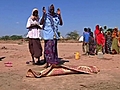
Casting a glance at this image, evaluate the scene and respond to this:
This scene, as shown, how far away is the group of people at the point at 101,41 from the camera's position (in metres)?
14.9

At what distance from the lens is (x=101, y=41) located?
15445 mm

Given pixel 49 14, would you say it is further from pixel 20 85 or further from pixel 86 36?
pixel 86 36

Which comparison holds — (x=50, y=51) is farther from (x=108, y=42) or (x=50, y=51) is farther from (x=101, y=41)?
(x=108, y=42)

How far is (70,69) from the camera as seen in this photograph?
308 inches

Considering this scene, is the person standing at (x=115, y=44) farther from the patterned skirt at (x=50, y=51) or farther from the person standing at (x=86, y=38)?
the patterned skirt at (x=50, y=51)

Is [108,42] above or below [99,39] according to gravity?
below

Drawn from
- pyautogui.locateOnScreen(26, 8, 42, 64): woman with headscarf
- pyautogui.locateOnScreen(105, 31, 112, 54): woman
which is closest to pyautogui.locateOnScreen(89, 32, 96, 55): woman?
pyautogui.locateOnScreen(105, 31, 112, 54): woman

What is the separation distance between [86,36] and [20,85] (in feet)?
28.2

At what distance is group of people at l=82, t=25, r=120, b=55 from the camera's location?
14.9 metres

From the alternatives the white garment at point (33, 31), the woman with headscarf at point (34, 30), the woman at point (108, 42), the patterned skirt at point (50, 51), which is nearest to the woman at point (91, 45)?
the woman at point (108, 42)

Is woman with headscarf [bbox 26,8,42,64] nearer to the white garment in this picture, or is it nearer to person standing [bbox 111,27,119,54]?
the white garment

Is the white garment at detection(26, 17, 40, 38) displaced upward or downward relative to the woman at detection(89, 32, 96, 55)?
upward

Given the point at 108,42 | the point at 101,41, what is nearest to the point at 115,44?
the point at 108,42

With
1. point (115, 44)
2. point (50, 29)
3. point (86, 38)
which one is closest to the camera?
point (50, 29)
